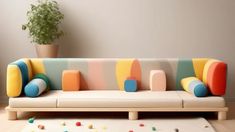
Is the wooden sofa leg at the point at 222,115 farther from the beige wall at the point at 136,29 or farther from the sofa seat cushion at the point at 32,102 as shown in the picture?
the sofa seat cushion at the point at 32,102

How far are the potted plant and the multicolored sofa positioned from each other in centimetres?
30

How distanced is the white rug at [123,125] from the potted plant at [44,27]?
1184 mm

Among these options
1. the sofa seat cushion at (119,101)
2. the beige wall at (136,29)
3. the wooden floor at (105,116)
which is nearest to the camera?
the wooden floor at (105,116)

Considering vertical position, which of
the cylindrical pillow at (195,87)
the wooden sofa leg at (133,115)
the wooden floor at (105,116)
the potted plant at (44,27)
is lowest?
the wooden floor at (105,116)

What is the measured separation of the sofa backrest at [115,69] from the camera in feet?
16.6

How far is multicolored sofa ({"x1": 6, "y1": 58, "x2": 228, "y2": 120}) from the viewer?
4523mm

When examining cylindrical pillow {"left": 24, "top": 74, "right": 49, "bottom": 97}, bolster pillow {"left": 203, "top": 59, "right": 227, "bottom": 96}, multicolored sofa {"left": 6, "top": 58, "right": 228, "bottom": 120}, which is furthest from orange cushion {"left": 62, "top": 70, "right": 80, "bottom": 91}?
bolster pillow {"left": 203, "top": 59, "right": 227, "bottom": 96}

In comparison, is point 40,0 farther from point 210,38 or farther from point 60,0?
point 210,38

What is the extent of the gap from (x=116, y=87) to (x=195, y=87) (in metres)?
1.08

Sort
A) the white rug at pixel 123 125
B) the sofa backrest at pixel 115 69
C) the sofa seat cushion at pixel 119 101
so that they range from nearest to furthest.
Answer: the white rug at pixel 123 125 → the sofa seat cushion at pixel 119 101 → the sofa backrest at pixel 115 69

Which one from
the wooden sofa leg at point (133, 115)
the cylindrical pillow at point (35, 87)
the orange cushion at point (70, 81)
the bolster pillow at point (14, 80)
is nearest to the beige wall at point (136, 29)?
the orange cushion at point (70, 81)

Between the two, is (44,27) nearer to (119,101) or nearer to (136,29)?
(136,29)

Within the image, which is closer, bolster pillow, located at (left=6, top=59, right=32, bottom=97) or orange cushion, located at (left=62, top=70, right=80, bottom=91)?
bolster pillow, located at (left=6, top=59, right=32, bottom=97)

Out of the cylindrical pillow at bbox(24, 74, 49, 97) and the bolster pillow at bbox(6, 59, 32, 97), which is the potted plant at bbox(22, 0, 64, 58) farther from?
the bolster pillow at bbox(6, 59, 32, 97)
